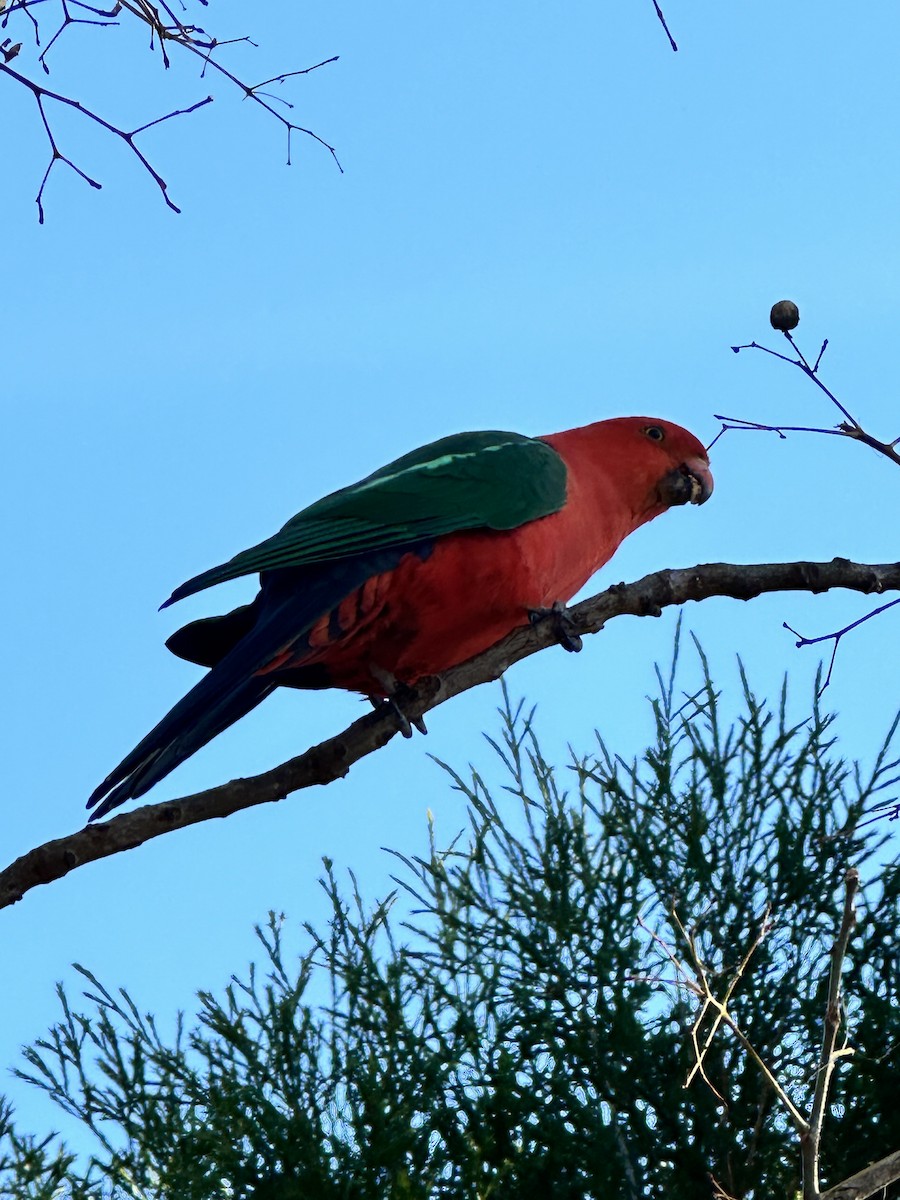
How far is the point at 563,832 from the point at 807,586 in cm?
139

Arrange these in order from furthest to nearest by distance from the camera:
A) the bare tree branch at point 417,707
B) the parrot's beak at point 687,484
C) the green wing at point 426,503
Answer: the parrot's beak at point 687,484 → the green wing at point 426,503 → the bare tree branch at point 417,707

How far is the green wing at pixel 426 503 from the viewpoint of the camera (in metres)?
3.21

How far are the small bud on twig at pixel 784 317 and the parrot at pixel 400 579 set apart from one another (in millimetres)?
800

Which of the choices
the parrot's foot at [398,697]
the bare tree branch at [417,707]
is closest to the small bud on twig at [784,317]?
the bare tree branch at [417,707]

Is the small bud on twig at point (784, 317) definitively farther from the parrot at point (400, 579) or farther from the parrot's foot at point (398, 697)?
the parrot's foot at point (398, 697)

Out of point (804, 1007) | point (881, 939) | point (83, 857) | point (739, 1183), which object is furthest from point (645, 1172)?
point (83, 857)

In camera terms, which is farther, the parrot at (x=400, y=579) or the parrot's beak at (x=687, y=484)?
the parrot's beak at (x=687, y=484)

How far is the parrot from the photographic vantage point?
3.04m

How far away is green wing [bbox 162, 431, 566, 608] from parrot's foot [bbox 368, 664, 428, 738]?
11.7 inches

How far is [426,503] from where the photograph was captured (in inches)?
138

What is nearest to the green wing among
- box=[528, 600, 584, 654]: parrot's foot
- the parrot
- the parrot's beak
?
the parrot

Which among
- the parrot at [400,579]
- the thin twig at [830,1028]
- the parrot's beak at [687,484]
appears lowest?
the thin twig at [830,1028]

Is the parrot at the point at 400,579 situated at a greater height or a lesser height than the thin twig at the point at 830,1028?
greater

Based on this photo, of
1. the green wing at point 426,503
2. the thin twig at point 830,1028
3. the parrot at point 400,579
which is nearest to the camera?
the thin twig at point 830,1028
